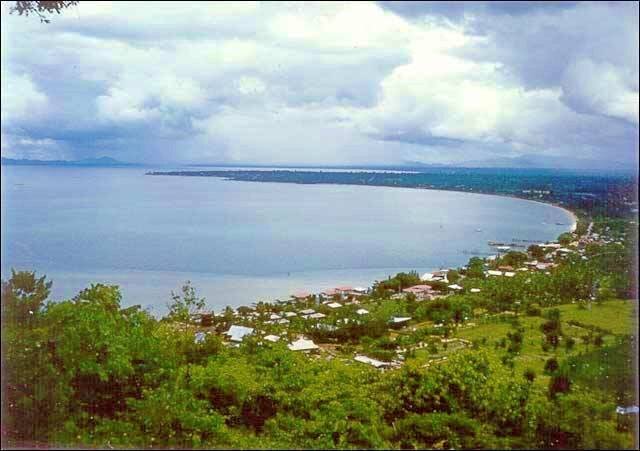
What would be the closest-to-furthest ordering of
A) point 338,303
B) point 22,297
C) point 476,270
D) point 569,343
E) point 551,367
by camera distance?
point 22,297, point 551,367, point 569,343, point 338,303, point 476,270

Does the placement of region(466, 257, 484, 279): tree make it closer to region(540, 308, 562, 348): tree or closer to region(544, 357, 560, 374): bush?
region(540, 308, 562, 348): tree

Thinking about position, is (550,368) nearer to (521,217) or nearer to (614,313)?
(614,313)

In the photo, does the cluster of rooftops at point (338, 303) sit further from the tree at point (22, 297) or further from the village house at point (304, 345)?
the tree at point (22, 297)

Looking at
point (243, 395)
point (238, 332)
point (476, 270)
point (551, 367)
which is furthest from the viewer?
point (476, 270)

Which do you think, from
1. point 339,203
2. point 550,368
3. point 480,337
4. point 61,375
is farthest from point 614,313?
point 339,203

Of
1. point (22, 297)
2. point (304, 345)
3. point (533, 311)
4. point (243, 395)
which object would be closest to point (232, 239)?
point (533, 311)

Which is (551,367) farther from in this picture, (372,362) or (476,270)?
(476,270)

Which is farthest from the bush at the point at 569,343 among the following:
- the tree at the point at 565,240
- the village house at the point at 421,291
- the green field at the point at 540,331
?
the tree at the point at 565,240
